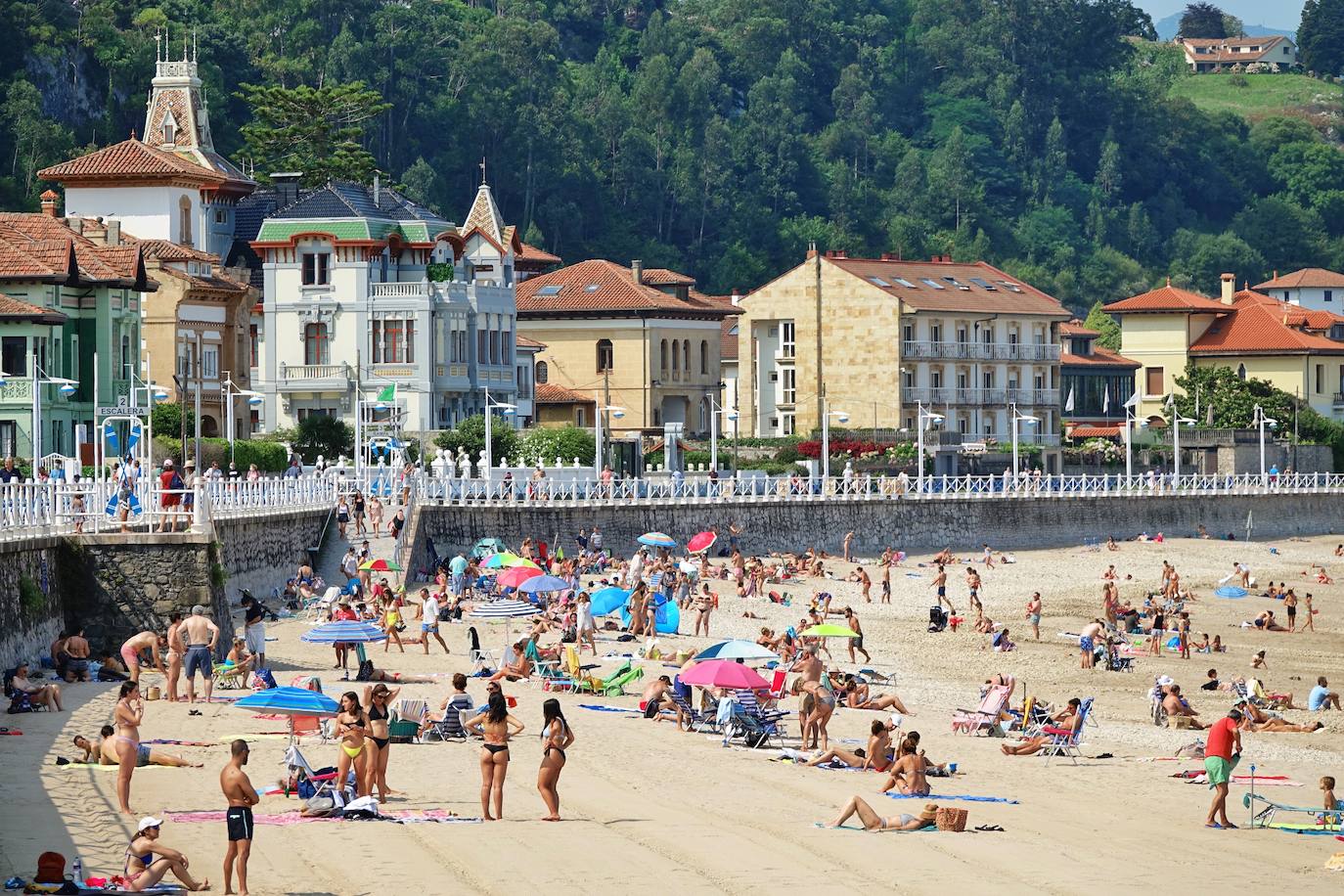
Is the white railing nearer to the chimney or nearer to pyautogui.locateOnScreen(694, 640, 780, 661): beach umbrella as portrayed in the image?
pyautogui.locateOnScreen(694, 640, 780, 661): beach umbrella

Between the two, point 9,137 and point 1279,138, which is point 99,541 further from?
point 1279,138

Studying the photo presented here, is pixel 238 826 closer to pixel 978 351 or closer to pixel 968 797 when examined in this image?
pixel 968 797

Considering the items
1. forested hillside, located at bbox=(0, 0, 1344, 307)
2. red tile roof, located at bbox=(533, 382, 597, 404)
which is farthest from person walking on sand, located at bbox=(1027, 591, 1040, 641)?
forested hillside, located at bbox=(0, 0, 1344, 307)

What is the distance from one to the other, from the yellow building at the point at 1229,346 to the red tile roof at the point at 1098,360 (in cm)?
57

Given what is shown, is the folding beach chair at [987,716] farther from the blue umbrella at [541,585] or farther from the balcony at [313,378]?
the balcony at [313,378]

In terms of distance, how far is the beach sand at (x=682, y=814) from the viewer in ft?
63.9

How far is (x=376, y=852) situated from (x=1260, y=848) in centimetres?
819

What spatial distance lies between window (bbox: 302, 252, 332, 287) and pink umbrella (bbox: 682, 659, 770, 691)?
140ft

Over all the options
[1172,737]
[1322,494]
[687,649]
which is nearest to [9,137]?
[1322,494]

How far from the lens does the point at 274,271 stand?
2744 inches

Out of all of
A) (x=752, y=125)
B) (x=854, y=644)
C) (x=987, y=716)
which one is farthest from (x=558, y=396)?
(x=752, y=125)

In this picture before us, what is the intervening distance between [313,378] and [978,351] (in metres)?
30.1

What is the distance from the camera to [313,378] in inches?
2717

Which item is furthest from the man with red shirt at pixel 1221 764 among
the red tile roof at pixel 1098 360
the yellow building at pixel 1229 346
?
the red tile roof at pixel 1098 360
